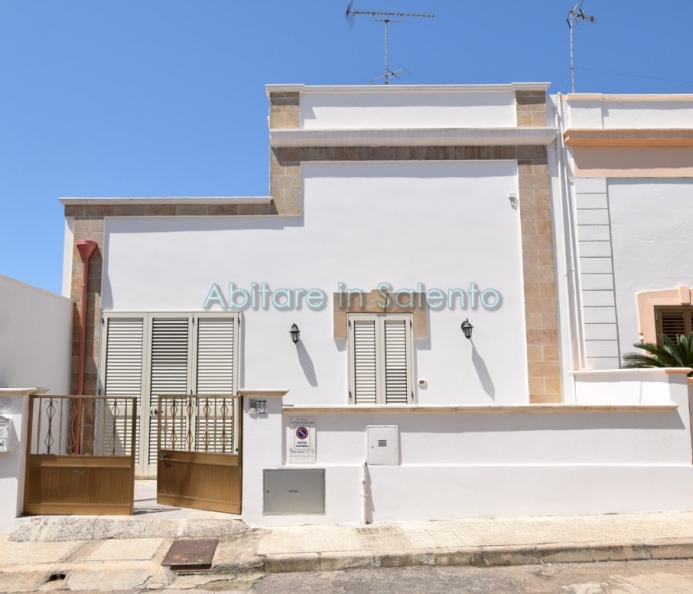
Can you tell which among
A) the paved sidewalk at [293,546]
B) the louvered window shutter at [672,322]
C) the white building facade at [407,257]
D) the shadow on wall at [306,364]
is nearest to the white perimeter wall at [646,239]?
the white building facade at [407,257]

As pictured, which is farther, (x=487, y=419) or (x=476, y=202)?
(x=476, y=202)

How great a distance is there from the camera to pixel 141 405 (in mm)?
11312

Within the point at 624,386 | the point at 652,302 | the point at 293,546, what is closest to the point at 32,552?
the point at 293,546

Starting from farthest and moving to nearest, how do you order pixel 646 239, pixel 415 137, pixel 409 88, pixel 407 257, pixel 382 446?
1. pixel 409 88
2. pixel 415 137
3. pixel 646 239
4. pixel 407 257
5. pixel 382 446

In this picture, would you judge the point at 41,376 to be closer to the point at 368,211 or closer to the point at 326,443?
the point at 326,443

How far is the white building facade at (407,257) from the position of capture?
11461 mm

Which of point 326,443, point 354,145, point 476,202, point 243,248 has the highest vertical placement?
point 354,145

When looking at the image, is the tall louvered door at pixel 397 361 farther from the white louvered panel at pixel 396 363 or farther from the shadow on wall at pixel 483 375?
the shadow on wall at pixel 483 375

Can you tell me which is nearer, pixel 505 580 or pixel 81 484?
pixel 505 580

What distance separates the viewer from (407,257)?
11.9 metres

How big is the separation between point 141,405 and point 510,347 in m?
6.35

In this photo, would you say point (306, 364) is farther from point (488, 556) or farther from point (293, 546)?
point (488, 556)

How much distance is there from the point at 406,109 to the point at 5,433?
8.45 meters

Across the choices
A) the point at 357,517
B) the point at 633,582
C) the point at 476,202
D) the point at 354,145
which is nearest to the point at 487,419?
the point at 357,517
